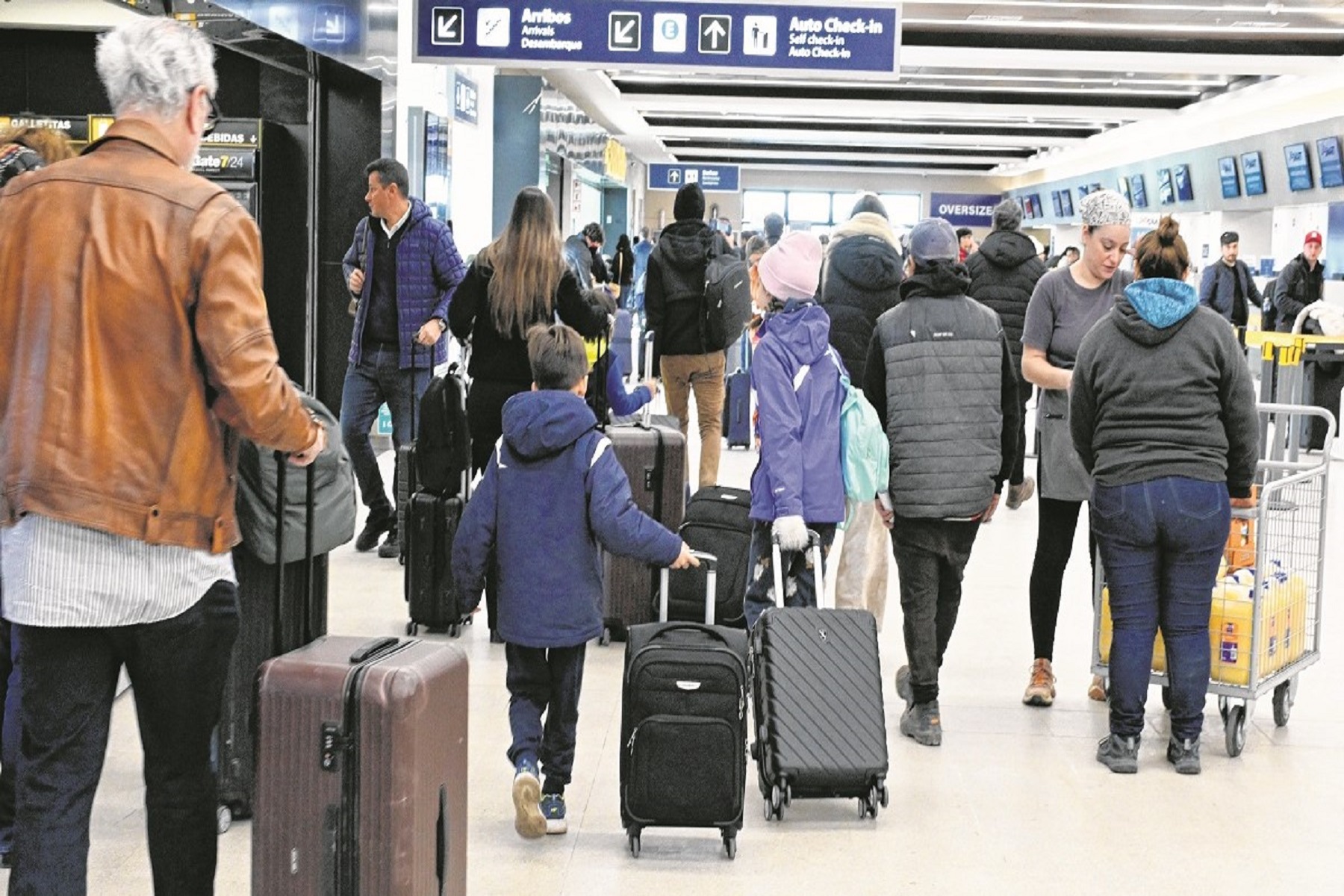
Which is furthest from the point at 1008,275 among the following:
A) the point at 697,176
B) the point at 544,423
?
the point at 697,176

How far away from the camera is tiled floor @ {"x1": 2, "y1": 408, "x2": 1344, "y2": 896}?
3814mm

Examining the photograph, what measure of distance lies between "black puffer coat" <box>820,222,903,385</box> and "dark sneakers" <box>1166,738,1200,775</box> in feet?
7.54

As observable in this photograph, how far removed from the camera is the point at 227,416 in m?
2.66

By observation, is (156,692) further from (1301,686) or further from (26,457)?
(1301,686)

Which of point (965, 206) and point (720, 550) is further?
point (965, 206)

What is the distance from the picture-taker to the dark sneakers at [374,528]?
309 inches

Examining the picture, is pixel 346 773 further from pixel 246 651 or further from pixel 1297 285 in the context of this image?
pixel 1297 285

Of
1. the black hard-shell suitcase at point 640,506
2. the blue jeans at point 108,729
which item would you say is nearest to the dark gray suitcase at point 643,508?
the black hard-shell suitcase at point 640,506

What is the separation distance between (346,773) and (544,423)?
1.22 m

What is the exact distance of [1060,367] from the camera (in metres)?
5.40

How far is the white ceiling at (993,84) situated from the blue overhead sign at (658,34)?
1.89 metres

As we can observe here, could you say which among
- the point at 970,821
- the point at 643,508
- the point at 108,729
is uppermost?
the point at 108,729

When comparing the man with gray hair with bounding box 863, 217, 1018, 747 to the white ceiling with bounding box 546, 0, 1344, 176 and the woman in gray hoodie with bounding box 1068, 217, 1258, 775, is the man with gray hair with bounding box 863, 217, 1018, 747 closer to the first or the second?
the woman in gray hoodie with bounding box 1068, 217, 1258, 775

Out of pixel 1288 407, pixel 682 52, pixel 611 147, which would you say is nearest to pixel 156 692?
pixel 1288 407
